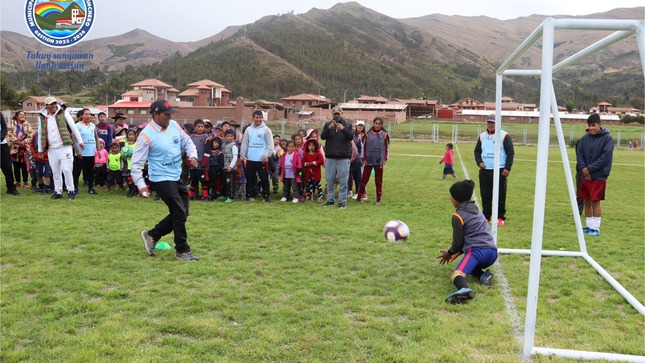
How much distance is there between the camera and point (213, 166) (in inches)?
419

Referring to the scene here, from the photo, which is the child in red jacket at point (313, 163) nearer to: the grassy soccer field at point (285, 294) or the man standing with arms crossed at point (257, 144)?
the man standing with arms crossed at point (257, 144)

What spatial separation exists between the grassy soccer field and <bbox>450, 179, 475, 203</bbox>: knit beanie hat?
0.97 meters

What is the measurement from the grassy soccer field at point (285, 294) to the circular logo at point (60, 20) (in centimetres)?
710

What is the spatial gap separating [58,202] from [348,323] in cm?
816

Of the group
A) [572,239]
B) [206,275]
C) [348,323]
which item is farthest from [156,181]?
[572,239]

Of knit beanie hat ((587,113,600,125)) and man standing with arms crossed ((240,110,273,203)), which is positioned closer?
knit beanie hat ((587,113,600,125))

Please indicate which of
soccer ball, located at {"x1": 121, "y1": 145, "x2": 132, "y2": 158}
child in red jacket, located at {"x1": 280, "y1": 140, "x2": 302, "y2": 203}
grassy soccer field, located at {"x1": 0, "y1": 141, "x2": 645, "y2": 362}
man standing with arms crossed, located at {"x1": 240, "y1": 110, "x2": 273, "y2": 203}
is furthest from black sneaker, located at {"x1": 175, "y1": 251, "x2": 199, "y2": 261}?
soccer ball, located at {"x1": 121, "y1": 145, "x2": 132, "y2": 158}

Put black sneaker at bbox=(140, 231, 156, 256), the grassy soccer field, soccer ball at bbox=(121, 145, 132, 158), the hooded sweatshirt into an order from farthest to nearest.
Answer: soccer ball at bbox=(121, 145, 132, 158), black sneaker at bbox=(140, 231, 156, 256), the hooded sweatshirt, the grassy soccer field

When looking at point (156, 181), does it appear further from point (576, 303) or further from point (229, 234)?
point (576, 303)

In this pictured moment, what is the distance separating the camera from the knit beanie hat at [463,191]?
5.54 m

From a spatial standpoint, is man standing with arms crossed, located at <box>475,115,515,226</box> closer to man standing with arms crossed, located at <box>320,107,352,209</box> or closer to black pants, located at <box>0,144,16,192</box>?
man standing with arms crossed, located at <box>320,107,352,209</box>

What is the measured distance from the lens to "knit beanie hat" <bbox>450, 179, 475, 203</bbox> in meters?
5.54

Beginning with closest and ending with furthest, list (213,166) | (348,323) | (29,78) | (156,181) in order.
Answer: (348,323) < (156,181) < (213,166) < (29,78)

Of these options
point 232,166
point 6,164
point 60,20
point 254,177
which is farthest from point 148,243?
point 60,20
